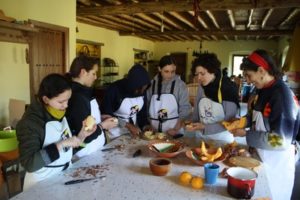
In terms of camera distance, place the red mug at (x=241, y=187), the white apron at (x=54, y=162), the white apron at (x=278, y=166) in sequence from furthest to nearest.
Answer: the white apron at (x=278, y=166), the white apron at (x=54, y=162), the red mug at (x=241, y=187)

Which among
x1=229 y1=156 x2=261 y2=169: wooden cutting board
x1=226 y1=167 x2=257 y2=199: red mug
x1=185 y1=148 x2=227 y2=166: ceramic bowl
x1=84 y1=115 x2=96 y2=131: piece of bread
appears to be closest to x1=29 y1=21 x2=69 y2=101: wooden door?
x1=84 y1=115 x2=96 y2=131: piece of bread

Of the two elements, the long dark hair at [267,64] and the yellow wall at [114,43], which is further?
the yellow wall at [114,43]

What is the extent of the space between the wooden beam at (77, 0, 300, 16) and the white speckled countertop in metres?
3.73

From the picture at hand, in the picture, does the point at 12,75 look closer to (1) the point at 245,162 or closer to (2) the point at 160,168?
(2) the point at 160,168

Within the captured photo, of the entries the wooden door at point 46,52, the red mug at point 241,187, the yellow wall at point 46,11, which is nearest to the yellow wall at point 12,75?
the wooden door at point 46,52

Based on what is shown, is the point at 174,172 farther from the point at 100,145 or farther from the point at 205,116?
the point at 205,116

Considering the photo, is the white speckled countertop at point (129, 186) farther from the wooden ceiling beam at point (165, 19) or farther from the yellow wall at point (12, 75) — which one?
the wooden ceiling beam at point (165, 19)

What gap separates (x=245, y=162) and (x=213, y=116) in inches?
23.9

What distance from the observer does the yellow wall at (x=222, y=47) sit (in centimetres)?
1119

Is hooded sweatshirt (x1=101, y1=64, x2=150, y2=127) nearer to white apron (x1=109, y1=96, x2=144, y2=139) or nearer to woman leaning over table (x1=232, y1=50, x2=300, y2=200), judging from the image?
white apron (x1=109, y1=96, x2=144, y2=139)

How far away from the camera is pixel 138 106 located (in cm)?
244

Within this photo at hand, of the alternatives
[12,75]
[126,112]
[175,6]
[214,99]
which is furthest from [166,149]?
[175,6]

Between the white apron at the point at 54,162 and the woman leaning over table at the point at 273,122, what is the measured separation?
42.8 inches

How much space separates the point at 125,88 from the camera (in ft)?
7.66
